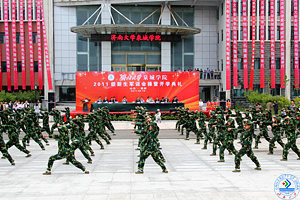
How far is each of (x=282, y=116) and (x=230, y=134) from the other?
119 inches

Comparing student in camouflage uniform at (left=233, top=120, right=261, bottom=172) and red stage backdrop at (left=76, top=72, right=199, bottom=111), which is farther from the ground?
red stage backdrop at (left=76, top=72, right=199, bottom=111)

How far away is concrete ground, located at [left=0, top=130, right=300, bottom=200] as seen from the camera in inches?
359

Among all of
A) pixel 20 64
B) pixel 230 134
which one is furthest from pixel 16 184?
pixel 20 64

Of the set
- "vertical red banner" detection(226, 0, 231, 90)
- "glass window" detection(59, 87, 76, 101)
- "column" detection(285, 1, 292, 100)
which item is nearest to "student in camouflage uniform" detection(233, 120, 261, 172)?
"vertical red banner" detection(226, 0, 231, 90)

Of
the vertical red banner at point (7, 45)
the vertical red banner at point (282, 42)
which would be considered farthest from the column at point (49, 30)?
the vertical red banner at point (282, 42)

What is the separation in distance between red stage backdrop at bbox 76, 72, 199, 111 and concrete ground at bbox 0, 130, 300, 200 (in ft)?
52.3

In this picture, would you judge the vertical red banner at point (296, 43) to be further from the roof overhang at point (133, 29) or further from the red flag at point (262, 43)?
the roof overhang at point (133, 29)

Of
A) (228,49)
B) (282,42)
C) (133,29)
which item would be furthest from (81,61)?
(282,42)

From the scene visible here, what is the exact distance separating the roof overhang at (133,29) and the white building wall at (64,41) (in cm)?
211

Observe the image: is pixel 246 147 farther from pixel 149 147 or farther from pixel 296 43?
pixel 296 43

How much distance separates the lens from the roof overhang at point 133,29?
121 ft

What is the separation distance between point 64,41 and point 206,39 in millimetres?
17477

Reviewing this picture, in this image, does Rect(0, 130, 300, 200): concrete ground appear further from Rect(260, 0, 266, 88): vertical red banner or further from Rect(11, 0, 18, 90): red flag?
Rect(11, 0, 18, 90): red flag

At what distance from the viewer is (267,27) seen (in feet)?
127
